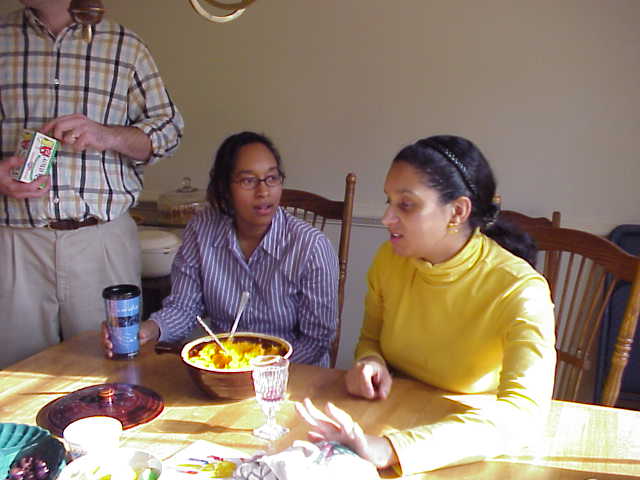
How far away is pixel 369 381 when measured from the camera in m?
1.23

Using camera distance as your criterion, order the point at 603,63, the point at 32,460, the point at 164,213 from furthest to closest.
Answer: the point at 164,213 → the point at 603,63 → the point at 32,460

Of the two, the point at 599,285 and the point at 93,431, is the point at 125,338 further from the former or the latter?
the point at 599,285

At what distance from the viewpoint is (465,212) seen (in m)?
1.37

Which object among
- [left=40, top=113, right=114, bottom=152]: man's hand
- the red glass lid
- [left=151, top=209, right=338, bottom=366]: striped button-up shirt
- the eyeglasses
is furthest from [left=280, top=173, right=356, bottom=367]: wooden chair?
the red glass lid

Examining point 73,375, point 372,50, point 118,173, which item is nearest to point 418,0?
point 372,50

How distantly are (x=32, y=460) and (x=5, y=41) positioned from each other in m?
1.52

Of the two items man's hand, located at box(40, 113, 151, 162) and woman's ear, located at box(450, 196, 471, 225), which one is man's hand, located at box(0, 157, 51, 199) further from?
woman's ear, located at box(450, 196, 471, 225)

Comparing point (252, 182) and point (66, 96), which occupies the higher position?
point (66, 96)

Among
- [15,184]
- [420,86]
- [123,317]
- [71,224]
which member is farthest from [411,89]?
[123,317]

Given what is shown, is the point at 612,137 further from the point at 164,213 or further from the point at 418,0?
the point at 164,213

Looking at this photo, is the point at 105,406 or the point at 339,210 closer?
the point at 105,406

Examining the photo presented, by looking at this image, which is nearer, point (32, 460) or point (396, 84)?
point (32, 460)

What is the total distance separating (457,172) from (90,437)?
0.90m

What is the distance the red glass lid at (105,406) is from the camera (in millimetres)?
1140
